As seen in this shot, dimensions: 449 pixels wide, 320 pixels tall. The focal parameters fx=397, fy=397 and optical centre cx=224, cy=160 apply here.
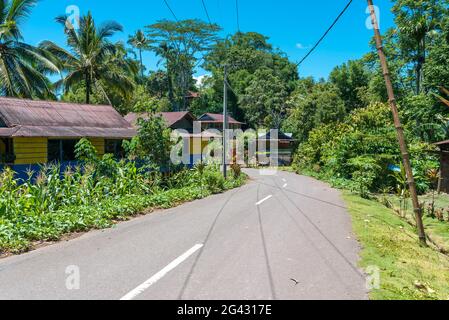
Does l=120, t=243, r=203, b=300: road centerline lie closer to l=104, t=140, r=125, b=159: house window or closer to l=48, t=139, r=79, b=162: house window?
l=48, t=139, r=79, b=162: house window

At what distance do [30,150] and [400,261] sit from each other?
1693cm

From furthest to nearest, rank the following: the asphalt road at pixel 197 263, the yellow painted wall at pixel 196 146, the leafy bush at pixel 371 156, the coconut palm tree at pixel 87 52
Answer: the yellow painted wall at pixel 196 146
the coconut palm tree at pixel 87 52
the leafy bush at pixel 371 156
the asphalt road at pixel 197 263

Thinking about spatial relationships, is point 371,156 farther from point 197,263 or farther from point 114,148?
point 197,263

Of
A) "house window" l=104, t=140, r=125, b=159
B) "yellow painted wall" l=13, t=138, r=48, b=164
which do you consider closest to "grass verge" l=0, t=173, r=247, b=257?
"yellow painted wall" l=13, t=138, r=48, b=164

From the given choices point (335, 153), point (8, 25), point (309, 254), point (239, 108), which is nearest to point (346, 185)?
point (335, 153)

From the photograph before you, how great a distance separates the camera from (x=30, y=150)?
61.4ft

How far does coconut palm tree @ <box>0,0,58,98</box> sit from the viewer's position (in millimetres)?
23005

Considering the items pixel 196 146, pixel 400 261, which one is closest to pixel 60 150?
pixel 400 261

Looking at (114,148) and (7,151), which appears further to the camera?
(114,148)

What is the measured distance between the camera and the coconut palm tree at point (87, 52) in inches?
1231

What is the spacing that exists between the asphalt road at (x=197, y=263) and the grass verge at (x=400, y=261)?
0.34 metres

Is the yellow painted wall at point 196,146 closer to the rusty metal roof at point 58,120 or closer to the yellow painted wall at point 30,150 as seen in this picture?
the rusty metal roof at point 58,120

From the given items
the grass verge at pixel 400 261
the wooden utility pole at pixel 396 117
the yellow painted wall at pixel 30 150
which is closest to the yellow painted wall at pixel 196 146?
the yellow painted wall at pixel 30 150
